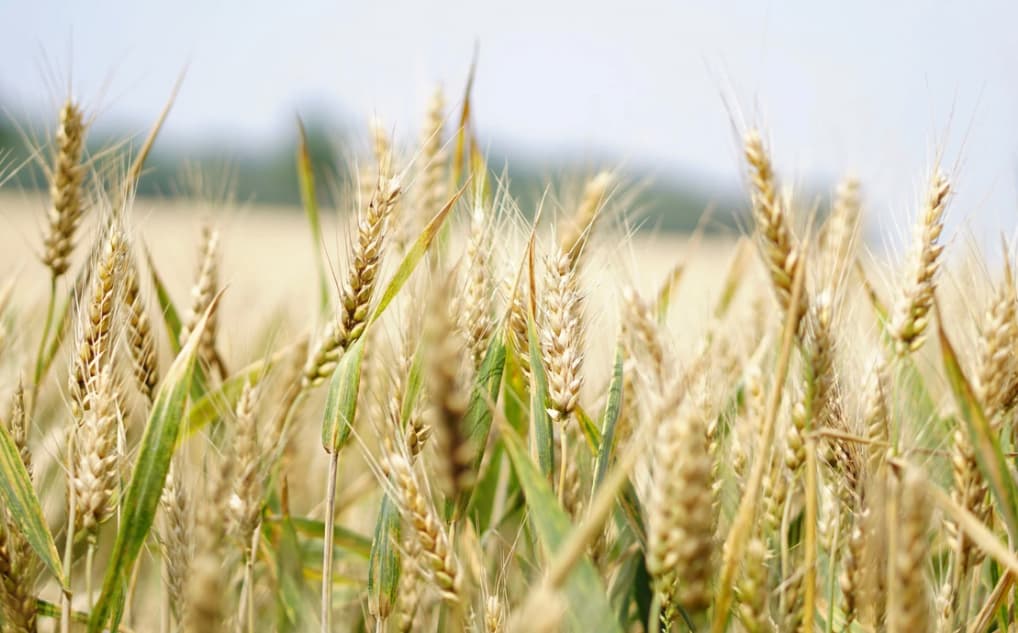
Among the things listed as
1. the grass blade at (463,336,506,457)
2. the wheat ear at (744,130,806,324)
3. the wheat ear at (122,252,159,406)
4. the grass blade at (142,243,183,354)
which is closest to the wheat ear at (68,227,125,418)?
the wheat ear at (122,252,159,406)

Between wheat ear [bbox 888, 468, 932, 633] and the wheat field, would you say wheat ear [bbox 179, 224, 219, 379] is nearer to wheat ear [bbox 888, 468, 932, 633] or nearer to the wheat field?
the wheat field

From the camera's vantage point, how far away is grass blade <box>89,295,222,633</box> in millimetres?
1020

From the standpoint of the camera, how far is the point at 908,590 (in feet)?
2.49

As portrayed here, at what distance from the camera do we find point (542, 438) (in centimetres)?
110

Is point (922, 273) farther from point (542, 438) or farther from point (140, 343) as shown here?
point (140, 343)

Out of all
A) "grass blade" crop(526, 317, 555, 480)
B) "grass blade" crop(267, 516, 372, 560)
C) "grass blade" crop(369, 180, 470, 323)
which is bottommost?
"grass blade" crop(267, 516, 372, 560)

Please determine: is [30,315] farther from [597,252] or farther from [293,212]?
[293,212]

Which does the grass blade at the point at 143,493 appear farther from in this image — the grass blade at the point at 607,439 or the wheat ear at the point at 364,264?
the grass blade at the point at 607,439

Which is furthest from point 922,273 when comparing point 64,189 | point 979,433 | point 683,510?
point 64,189

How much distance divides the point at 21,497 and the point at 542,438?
0.72 m

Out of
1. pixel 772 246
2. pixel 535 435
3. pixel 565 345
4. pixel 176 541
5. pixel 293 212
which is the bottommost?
pixel 293 212

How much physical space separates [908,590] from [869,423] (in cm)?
50

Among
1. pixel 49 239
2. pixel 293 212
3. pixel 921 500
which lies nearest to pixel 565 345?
pixel 921 500

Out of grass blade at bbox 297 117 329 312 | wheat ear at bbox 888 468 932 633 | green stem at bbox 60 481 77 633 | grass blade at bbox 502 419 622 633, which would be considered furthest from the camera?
grass blade at bbox 297 117 329 312
